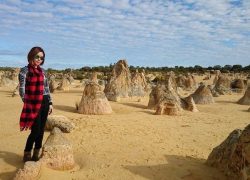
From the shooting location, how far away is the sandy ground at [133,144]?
573 cm

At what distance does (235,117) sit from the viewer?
12000 millimetres

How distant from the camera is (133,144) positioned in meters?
7.42

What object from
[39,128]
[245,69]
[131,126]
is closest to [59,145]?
[39,128]

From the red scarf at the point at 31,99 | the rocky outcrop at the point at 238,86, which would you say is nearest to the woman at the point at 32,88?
the red scarf at the point at 31,99

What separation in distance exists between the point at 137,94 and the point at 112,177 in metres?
12.2

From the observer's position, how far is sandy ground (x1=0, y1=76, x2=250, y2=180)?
573 cm

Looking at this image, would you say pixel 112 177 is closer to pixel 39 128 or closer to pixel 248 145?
pixel 39 128

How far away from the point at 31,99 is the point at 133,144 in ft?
7.72

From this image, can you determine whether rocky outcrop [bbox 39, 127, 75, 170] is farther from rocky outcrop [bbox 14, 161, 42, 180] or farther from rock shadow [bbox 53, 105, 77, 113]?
rock shadow [bbox 53, 105, 77, 113]

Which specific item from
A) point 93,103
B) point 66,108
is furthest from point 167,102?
point 66,108

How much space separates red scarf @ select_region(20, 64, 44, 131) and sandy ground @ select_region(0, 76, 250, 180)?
694mm

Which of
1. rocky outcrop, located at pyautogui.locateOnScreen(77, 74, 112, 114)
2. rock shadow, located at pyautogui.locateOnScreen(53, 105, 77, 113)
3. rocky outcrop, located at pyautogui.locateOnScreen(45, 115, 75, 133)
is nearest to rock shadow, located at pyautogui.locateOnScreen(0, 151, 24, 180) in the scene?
rocky outcrop, located at pyautogui.locateOnScreen(45, 115, 75, 133)

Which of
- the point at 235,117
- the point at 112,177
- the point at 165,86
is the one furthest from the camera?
the point at 165,86

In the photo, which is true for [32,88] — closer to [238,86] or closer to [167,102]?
[167,102]
